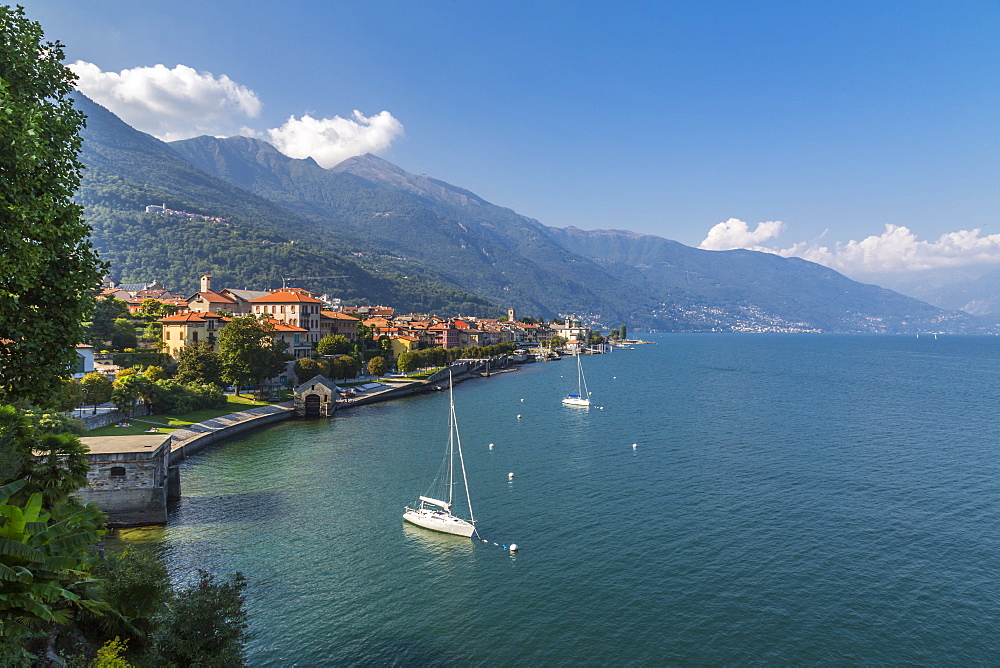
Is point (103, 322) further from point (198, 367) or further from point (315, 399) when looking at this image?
point (315, 399)

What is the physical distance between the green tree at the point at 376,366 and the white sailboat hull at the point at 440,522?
8155cm

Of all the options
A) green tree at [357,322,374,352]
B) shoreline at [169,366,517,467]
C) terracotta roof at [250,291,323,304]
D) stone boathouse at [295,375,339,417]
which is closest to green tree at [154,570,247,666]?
shoreline at [169,366,517,467]

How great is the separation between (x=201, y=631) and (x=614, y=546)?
25.8 m

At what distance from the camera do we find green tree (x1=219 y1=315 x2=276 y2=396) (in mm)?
78500

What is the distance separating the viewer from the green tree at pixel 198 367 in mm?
75000

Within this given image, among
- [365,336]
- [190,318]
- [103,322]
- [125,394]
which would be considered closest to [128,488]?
[125,394]

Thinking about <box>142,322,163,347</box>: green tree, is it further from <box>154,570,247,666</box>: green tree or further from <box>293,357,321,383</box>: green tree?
<box>154,570,247,666</box>: green tree

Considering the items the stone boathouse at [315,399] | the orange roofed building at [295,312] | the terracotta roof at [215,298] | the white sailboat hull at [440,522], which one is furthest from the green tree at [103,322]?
the white sailboat hull at [440,522]

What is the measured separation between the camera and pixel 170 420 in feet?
204

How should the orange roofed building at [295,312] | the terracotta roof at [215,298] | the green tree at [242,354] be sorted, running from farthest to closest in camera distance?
1. the terracotta roof at [215,298]
2. the orange roofed building at [295,312]
3. the green tree at [242,354]

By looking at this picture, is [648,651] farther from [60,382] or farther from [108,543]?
[108,543]

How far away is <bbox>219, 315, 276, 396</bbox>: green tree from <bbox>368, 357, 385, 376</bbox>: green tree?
122ft

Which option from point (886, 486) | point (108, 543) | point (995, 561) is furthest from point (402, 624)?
point (886, 486)

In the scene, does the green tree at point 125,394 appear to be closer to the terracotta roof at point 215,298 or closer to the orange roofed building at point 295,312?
the orange roofed building at point 295,312
